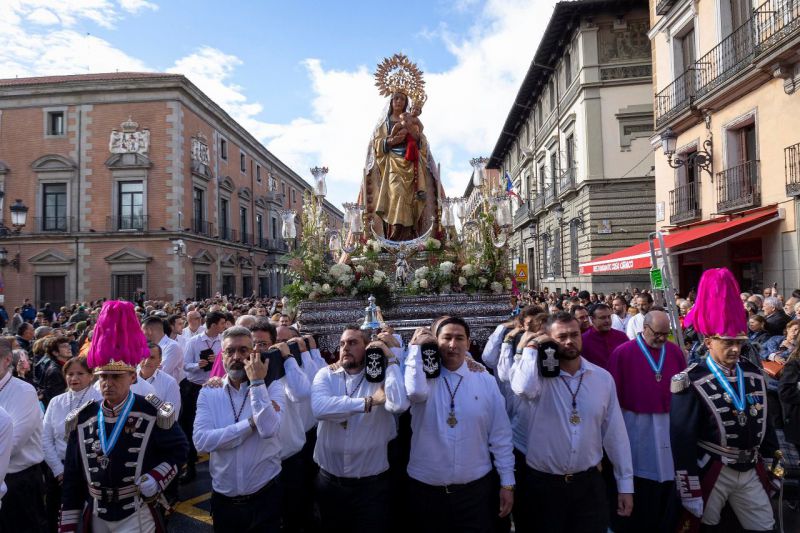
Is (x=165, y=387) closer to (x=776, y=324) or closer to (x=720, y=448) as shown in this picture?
(x=720, y=448)

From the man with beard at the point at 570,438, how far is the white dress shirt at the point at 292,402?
1.59m

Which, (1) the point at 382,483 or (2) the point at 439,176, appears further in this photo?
(2) the point at 439,176

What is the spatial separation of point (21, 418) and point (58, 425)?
19.5 inches

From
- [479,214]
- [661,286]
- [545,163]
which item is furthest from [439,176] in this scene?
[545,163]

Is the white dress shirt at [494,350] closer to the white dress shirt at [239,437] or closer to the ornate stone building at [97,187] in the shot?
the white dress shirt at [239,437]

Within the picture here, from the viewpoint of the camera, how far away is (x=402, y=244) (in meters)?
9.43

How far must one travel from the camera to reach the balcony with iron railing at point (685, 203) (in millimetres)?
15938

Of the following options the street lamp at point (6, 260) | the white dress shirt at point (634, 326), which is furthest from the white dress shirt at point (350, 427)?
the street lamp at point (6, 260)

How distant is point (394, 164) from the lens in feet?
33.0

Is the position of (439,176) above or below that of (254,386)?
above

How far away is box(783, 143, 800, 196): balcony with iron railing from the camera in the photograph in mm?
11422

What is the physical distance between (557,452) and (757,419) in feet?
4.29

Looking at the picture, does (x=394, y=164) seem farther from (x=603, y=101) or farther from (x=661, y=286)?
(x=603, y=101)

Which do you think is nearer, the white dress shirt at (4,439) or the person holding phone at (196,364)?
the white dress shirt at (4,439)
